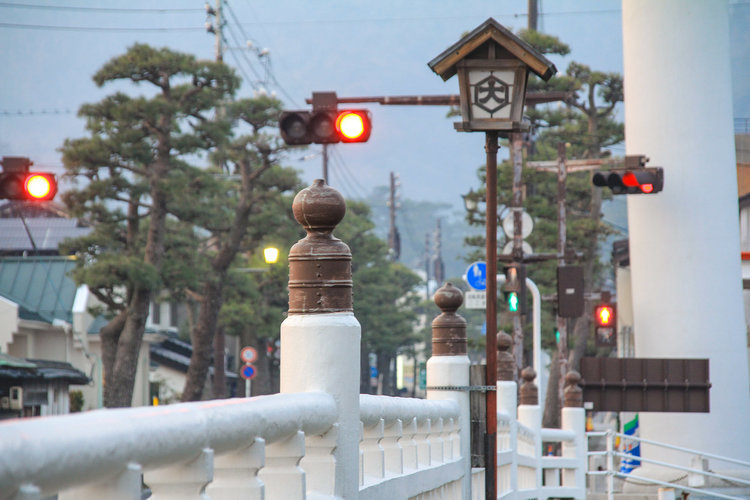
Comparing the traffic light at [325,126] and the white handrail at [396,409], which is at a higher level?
the traffic light at [325,126]

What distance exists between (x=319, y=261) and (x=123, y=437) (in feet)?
6.92

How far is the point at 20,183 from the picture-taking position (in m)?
15.8

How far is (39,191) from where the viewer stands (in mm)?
15812

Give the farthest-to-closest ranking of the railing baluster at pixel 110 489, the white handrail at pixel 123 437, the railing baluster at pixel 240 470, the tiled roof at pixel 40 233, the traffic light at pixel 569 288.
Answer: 1. the tiled roof at pixel 40 233
2. the traffic light at pixel 569 288
3. the railing baluster at pixel 240 470
4. the railing baluster at pixel 110 489
5. the white handrail at pixel 123 437

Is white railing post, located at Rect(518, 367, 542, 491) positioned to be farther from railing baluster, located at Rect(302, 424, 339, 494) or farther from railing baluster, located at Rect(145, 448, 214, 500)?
railing baluster, located at Rect(145, 448, 214, 500)

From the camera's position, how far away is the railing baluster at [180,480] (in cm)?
318

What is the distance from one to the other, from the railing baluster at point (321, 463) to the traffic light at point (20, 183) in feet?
39.7

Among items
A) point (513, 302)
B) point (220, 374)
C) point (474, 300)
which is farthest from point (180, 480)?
point (220, 374)

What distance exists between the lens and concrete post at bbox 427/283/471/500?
8.27 m

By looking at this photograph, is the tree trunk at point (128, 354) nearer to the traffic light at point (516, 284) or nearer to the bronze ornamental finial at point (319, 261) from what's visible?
the traffic light at point (516, 284)

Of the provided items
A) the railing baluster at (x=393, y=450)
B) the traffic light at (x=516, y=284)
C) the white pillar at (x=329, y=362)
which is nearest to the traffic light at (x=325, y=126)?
the traffic light at (x=516, y=284)

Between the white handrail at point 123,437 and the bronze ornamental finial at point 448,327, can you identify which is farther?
the bronze ornamental finial at point 448,327

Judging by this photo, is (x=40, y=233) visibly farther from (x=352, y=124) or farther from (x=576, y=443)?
(x=576, y=443)

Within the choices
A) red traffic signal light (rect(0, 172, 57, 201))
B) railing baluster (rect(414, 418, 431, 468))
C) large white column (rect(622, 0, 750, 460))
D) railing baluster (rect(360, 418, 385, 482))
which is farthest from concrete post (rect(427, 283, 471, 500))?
large white column (rect(622, 0, 750, 460))
